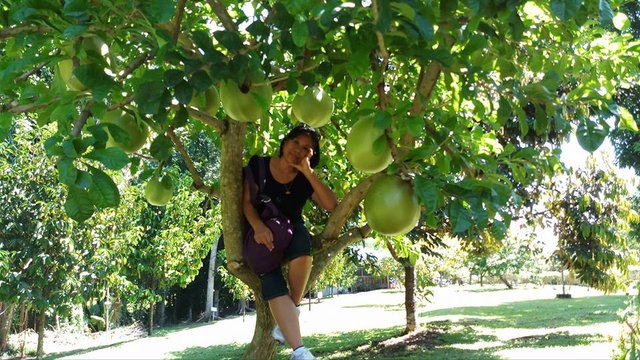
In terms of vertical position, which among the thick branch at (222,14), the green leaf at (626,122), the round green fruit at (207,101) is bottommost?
the green leaf at (626,122)

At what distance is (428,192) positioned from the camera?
1.31 metres

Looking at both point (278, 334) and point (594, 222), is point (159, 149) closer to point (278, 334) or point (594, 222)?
point (278, 334)

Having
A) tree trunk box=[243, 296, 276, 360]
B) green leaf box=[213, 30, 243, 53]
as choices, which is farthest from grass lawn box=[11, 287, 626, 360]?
green leaf box=[213, 30, 243, 53]

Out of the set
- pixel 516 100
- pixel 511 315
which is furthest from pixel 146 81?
pixel 511 315

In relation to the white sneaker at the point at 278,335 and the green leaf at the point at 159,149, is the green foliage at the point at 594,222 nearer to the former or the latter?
the white sneaker at the point at 278,335

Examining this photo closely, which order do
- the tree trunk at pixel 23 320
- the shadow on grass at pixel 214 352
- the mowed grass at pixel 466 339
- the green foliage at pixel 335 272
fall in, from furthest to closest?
1. the green foliage at pixel 335 272
2. the tree trunk at pixel 23 320
3. the shadow on grass at pixel 214 352
4. the mowed grass at pixel 466 339

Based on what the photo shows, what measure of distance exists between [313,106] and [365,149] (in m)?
0.44

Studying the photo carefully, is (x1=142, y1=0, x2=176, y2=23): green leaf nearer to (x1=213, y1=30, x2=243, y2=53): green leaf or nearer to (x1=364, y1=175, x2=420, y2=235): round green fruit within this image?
(x1=213, y1=30, x2=243, y2=53): green leaf

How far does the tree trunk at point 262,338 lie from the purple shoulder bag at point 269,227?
14 centimetres

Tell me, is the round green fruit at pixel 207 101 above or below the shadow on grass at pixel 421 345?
above

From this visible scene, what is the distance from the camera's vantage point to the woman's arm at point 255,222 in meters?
2.08

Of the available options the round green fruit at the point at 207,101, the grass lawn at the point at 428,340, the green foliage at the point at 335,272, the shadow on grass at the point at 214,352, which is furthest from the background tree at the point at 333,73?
the shadow on grass at the point at 214,352

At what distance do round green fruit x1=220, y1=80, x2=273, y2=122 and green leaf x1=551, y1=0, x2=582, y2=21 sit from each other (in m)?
0.86

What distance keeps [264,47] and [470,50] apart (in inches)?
20.4
